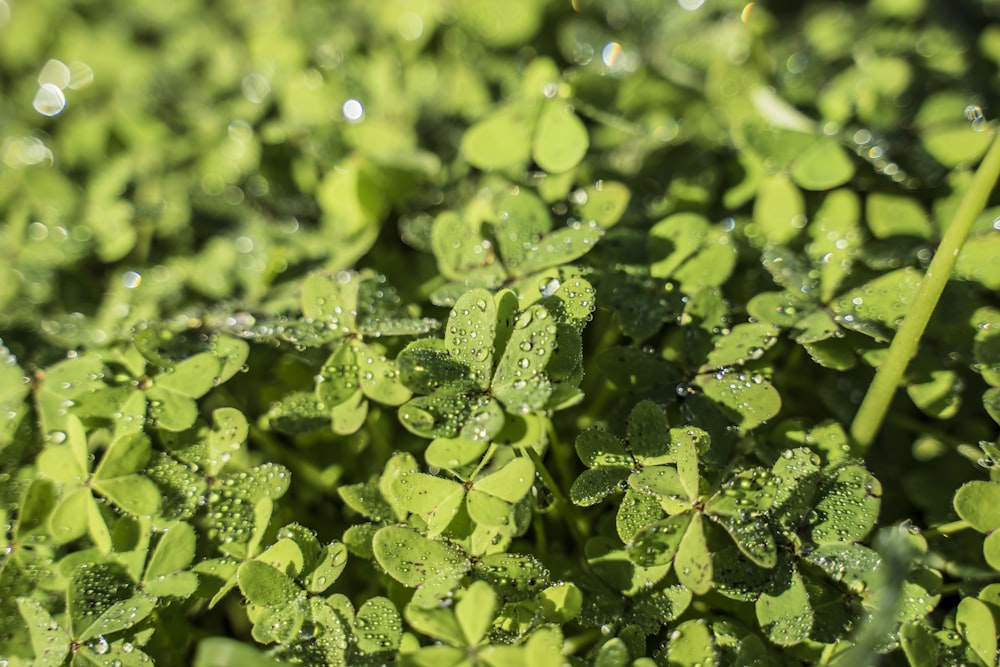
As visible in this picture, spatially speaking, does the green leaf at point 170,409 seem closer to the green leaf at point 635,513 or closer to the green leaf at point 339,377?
the green leaf at point 339,377

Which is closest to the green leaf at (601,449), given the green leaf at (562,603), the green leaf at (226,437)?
the green leaf at (562,603)

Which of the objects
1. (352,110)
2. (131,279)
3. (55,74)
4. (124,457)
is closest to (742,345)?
(124,457)

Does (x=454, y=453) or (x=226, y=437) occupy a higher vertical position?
(x=454, y=453)

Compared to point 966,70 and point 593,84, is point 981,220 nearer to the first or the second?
point 966,70

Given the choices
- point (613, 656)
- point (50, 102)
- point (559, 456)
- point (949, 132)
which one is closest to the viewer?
point (613, 656)

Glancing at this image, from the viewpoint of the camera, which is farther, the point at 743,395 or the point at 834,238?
the point at 834,238

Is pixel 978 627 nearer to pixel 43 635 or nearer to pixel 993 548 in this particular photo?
pixel 993 548
